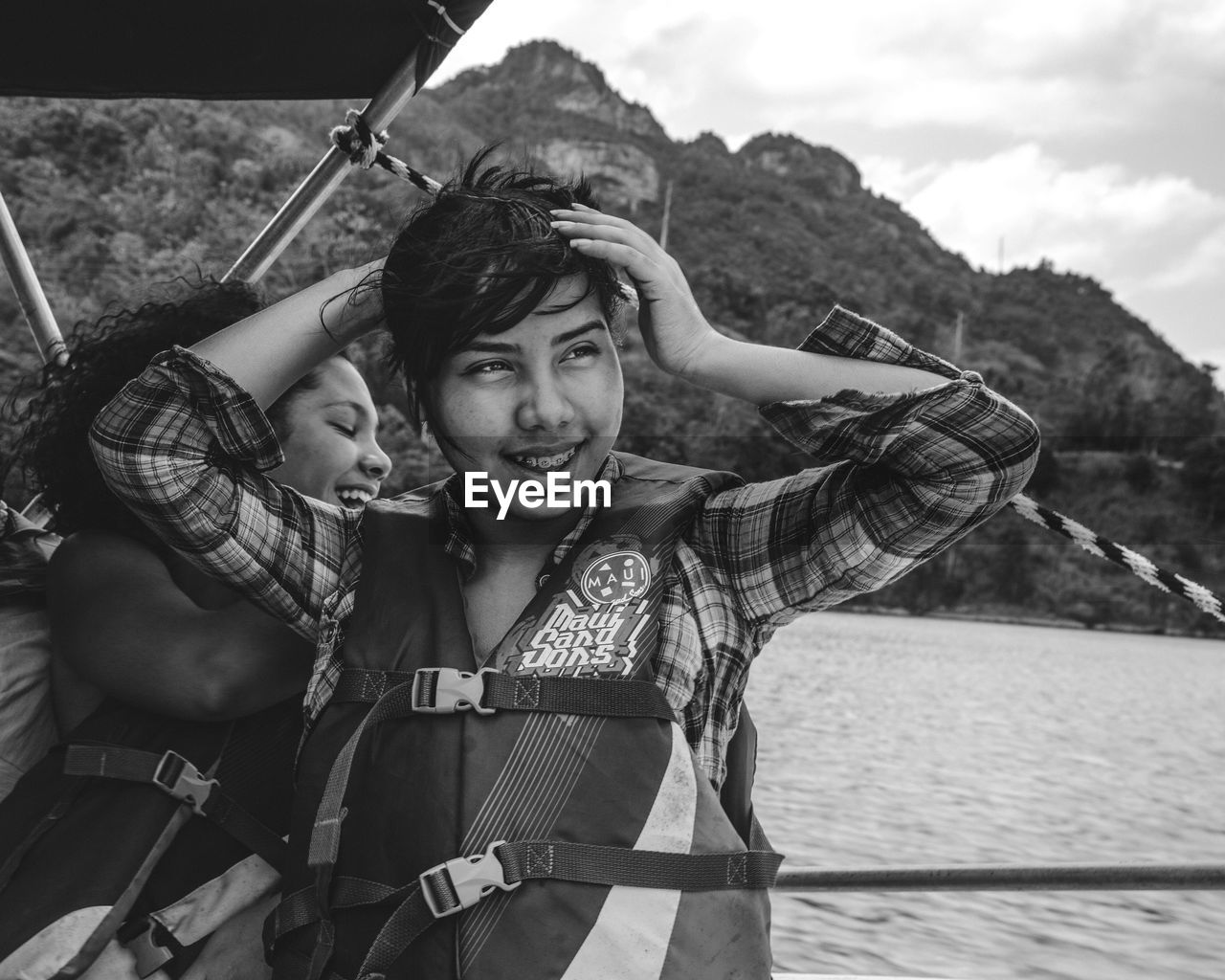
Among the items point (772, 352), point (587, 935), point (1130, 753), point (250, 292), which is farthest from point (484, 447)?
point (1130, 753)

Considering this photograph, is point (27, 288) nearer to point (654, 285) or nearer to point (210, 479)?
point (210, 479)

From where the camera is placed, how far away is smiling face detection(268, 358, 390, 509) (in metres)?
1.53

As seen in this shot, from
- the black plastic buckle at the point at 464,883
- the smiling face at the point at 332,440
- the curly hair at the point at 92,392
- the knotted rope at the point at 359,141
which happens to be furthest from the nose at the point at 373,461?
the black plastic buckle at the point at 464,883

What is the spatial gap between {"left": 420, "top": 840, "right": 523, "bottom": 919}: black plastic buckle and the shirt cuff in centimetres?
52

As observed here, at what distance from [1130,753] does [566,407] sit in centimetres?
1295

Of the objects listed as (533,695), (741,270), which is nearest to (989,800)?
(533,695)

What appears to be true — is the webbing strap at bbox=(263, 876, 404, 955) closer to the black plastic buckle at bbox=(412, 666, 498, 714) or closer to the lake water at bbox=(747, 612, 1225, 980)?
the black plastic buckle at bbox=(412, 666, 498, 714)

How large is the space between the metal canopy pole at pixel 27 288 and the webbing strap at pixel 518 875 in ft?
4.99

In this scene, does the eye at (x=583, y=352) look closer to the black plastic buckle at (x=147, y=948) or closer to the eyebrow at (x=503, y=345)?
the eyebrow at (x=503, y=345)

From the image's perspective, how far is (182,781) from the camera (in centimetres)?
119

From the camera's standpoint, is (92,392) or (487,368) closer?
(487,368)

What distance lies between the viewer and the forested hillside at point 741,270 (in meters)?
31.6

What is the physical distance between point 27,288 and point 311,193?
0.58m

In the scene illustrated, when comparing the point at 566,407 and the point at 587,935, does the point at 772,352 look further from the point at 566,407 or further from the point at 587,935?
the point at 587,935
